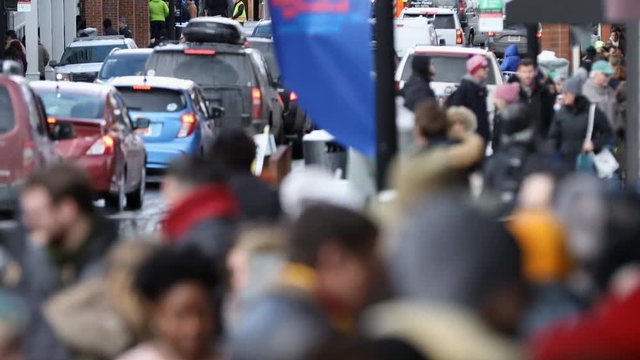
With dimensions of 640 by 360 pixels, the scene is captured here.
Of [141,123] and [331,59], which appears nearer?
[331,59]

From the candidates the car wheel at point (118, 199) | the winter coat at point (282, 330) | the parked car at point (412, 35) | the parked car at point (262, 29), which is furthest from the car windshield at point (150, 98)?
the parked car at point (262, 29)

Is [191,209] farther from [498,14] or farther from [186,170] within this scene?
[498,14]

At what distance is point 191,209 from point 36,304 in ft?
3.61

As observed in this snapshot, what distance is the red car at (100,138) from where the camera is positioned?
62.6 feet

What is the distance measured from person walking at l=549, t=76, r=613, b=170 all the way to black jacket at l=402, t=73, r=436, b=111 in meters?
1.17

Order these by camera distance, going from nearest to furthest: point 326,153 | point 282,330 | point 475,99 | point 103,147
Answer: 1. point 282,330
2. point 326,153
3. point 475,99
4. point 103,147

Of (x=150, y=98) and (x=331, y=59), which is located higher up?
(x=331, y=59)

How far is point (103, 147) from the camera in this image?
19281 millimetres

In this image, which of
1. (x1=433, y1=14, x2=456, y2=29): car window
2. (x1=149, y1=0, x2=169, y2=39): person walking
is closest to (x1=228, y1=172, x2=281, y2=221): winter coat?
(x1=433, y1=14, x2=456, y2=29): car window

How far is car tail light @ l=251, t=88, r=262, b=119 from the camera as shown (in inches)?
1021

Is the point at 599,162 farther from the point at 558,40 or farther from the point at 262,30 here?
the point at 262,30

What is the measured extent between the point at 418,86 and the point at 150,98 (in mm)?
6966

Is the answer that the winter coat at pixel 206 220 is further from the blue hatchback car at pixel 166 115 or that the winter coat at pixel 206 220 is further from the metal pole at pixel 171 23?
the metal pole at pixel 171 23

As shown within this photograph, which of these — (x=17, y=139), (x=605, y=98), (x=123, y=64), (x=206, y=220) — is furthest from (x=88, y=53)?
(x=206, y=220)
